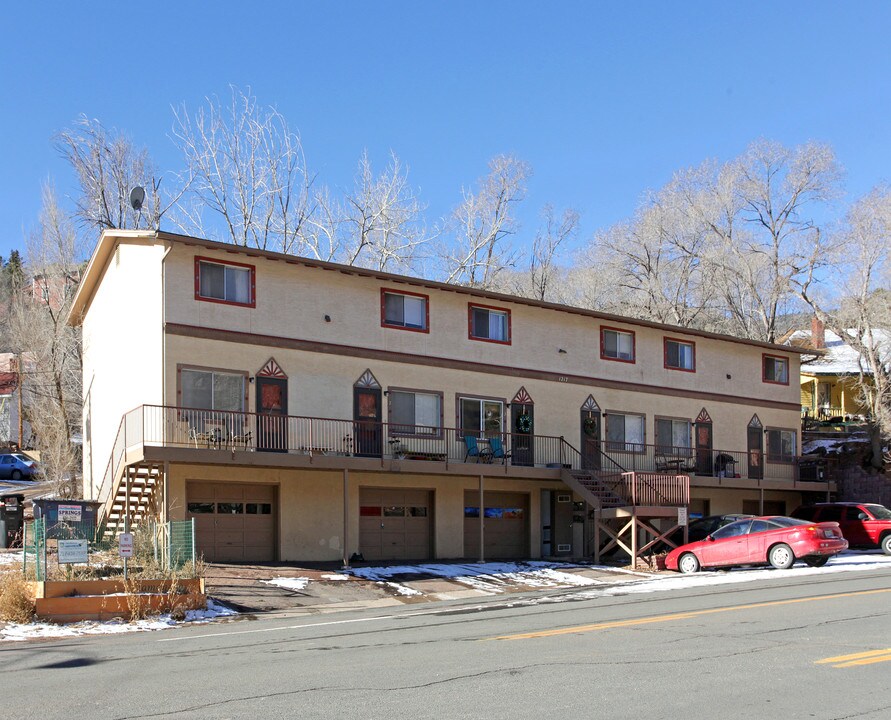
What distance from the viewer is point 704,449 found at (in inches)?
1427

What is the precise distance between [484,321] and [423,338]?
2.58 metres

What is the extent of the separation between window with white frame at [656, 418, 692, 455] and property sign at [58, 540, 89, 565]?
2162 centimetres

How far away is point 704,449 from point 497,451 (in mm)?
9226

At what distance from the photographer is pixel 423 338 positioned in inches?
1195

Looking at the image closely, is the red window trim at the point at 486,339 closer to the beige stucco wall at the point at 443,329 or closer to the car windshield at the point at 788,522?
the beige stucco wall at the point at 443,329

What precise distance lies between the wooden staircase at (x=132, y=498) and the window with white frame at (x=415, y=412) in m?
6.82

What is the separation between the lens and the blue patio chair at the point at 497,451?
101ft

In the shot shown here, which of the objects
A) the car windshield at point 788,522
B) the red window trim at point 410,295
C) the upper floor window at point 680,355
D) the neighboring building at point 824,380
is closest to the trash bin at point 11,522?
the red window trim at point 410,295

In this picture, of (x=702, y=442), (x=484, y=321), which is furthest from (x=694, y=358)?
(x=484, y=321)

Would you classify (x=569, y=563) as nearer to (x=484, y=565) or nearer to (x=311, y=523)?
(x=484, y=565)

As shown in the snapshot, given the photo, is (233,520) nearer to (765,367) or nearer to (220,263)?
(220,263)

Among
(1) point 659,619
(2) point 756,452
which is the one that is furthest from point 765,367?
(1) point 659,619

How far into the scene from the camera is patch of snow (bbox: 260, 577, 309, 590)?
74.7 ft

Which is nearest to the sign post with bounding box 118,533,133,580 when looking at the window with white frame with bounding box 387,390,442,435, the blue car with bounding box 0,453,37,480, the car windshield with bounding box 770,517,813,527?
the window with white frame with bounding box 387,390,442,435
